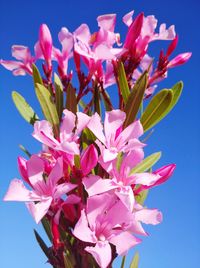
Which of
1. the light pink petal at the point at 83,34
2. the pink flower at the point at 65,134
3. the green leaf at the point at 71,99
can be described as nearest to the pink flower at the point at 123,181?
the pink flower at the point at 65,134

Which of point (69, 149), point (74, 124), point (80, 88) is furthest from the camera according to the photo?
point (80, 88)

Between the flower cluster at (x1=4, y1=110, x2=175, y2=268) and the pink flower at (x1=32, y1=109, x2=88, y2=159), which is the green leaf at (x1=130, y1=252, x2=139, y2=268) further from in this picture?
the pink flower at (x1=32, y1=109, x2=88, y2=159)

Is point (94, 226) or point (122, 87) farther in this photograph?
point (122, 87)

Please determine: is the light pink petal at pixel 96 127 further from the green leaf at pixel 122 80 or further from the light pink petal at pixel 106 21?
the light pink petal at pixel 106 21

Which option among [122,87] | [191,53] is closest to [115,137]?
[122,87]

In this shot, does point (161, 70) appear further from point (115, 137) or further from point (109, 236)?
point (109, 236)

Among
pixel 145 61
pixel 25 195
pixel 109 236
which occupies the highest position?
pixel 145 61

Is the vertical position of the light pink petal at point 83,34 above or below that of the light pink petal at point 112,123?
above

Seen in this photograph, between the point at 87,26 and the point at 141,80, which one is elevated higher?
the point at 87,26
